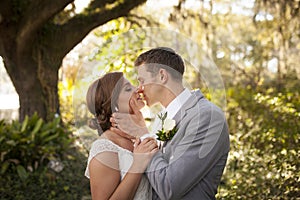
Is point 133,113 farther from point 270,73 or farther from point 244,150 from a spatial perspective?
point 270,73

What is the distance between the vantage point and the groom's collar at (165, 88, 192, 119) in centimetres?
223

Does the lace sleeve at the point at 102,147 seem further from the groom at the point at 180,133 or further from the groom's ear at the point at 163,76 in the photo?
the groom's ear at the point at 163,76

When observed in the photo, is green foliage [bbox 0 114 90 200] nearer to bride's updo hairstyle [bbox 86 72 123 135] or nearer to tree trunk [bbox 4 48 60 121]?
tree trunk [bbox 4 48 60 121]

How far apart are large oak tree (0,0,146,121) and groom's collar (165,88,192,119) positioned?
570 cm

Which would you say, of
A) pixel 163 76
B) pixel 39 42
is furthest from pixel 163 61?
pixel 39 42

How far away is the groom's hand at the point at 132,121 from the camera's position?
2.21m

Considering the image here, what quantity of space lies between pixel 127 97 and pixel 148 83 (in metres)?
0.12

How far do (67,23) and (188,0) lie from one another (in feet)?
7.80

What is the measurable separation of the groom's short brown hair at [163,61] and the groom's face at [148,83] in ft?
0.07

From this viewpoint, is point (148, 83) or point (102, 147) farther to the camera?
point (102, 147)

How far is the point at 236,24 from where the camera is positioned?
920 inches

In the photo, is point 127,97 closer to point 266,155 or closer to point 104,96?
point 104,96

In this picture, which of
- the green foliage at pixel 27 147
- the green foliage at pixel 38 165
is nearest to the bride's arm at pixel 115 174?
the green foliage at pixel 38 165

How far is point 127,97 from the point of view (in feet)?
7.26
